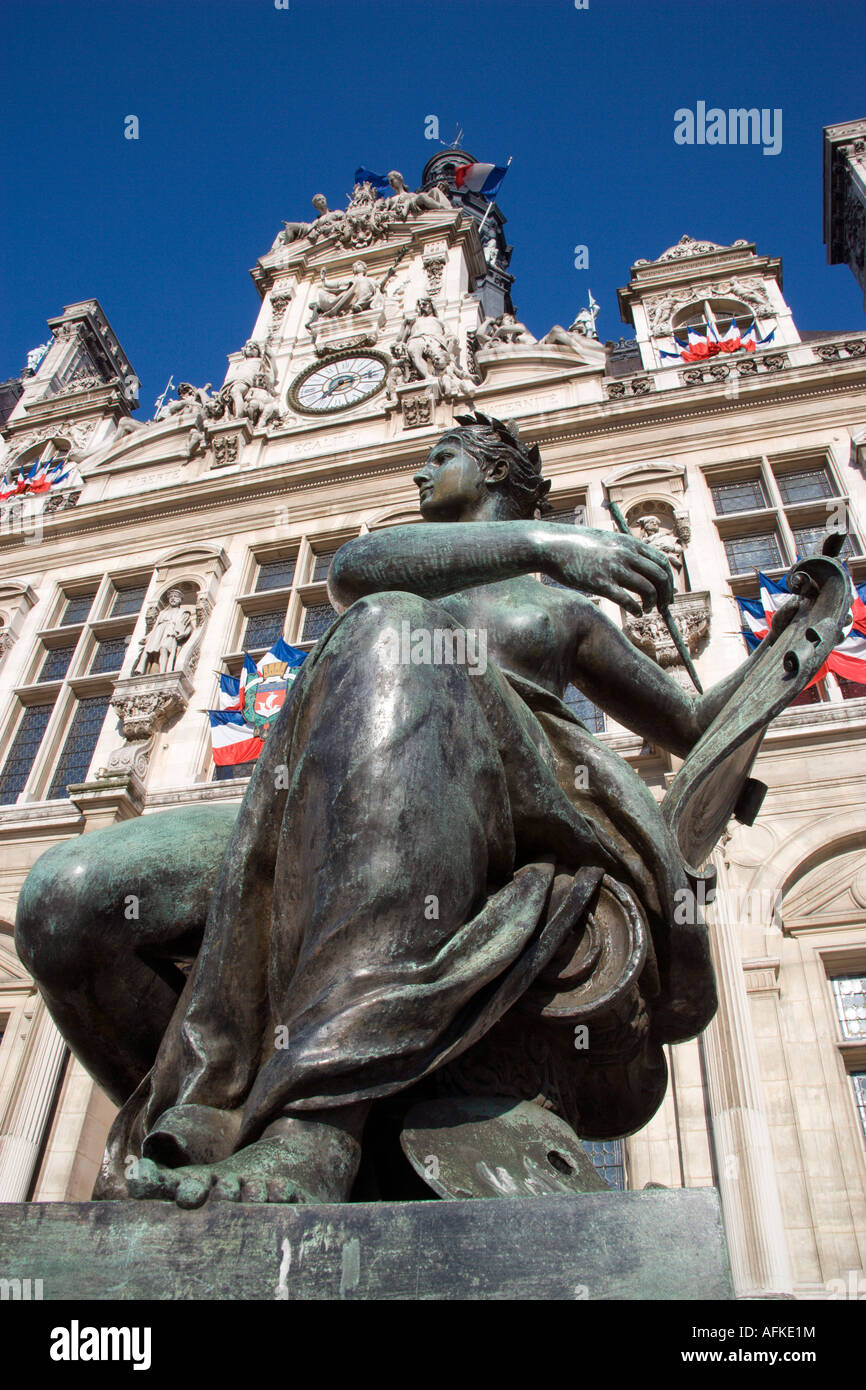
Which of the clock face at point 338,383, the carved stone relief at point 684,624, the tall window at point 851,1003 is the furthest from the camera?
the clock face at point 338,383

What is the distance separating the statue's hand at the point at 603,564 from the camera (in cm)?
226

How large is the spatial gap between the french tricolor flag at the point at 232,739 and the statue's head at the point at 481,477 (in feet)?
28.1

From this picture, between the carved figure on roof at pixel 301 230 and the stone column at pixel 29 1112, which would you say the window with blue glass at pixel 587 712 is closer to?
the stone column at pixel 29 1112

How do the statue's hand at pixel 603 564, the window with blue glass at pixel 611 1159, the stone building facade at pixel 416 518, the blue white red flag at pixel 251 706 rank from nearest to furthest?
the statue's hand at pixel 603 564
the stone building facade at pixel 416 518
the window with blue glass at pixel 611 1159
the blue white red flag at pixel 251 706

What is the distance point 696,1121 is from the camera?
7.62 meters

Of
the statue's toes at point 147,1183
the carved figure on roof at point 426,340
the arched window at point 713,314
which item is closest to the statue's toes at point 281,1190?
the statue's toes at point 147,1183

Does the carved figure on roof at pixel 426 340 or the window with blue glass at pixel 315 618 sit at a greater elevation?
the carved figure on roof at pixel 426 340

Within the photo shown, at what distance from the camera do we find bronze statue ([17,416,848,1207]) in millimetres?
1552

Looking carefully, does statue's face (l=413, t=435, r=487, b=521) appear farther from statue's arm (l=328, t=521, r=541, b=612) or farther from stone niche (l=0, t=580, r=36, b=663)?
stone niche (l=0, t=580, r=36, b=663)

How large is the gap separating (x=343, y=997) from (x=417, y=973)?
13cm

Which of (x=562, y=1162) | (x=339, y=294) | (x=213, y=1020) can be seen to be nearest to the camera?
(x=562, y=1162)

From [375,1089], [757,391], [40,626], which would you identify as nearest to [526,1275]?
[375,1089]
